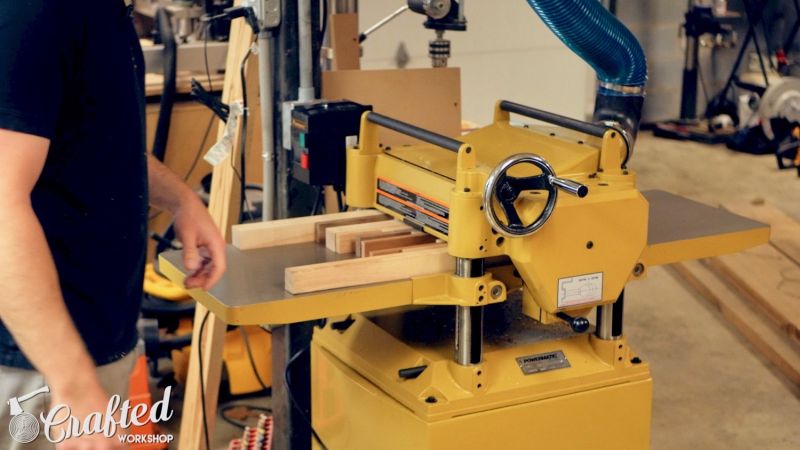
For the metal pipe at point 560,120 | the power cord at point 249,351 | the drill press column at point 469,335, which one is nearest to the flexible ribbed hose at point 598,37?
the metal pipe at point 560,120

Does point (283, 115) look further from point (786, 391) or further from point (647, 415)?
point (786, 391)

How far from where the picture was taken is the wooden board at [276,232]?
179cm

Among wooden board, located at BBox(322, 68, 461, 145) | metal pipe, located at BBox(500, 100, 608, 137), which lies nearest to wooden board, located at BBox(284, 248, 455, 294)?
metal pipe, located at BBox(500, 100, 608, 137)

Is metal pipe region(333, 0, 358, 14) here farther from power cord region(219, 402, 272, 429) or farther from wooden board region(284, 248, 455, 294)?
wooden board region(284, 248, 455, 294)

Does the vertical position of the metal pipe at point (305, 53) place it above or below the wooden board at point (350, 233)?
above

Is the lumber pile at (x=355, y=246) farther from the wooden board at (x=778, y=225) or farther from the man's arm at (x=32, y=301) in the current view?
the wooden board at (x=778, y=225)

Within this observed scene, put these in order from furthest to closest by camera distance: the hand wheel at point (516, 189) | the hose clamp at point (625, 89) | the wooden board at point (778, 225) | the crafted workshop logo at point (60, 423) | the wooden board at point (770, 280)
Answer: the wooden board at point (778, 225) → the wooden board at point (770, 280) → the hose clamp at point (625, 89) → the hand wheel at point (516, 189) → the crafted workshop logo at point (60, 423)

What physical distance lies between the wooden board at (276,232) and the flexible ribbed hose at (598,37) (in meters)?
0.53

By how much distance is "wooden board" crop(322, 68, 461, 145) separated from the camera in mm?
2330

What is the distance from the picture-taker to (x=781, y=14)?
261 inches

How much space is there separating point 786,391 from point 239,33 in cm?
196

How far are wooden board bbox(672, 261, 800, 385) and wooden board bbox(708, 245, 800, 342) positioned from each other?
4 centimetres

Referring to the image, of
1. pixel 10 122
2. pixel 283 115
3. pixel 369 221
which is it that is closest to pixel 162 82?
pixel 283 115

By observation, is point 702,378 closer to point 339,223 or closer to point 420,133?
point 339,223
